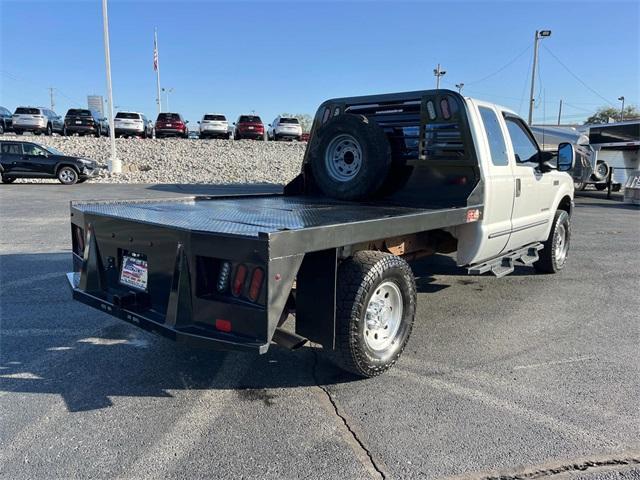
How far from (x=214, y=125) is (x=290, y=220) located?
96.1 ft

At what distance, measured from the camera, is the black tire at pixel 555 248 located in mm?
6836

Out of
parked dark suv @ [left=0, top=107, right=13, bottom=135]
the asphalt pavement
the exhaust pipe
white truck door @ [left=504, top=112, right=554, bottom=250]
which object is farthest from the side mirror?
parked dark suv @ [left=0, top=107, right=13, bottom=135]

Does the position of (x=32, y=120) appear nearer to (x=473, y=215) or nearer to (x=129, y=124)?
(x=129, y=124)

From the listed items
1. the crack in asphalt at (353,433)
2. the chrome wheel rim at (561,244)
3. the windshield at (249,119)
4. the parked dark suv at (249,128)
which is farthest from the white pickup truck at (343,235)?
the windshield at (249,119)

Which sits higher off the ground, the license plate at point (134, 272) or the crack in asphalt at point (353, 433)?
the license plate at point (134, 272)

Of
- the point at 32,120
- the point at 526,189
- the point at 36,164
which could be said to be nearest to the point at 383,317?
the point at 526,189

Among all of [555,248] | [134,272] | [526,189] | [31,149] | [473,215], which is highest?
[31,149]

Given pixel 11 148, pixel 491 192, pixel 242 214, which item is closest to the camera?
pixel 242 214

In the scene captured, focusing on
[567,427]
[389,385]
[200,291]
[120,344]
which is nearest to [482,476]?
[567,427]

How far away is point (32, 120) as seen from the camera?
95.7ft

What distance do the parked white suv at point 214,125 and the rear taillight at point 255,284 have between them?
3003 cm

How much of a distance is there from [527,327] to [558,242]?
8.76 feet

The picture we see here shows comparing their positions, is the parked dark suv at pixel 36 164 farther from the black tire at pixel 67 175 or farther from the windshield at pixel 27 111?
the windshield at pixel 27 111

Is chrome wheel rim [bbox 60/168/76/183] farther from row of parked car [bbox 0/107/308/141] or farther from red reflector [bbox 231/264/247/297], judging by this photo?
red reflector [bbox 231/264/247/297]
